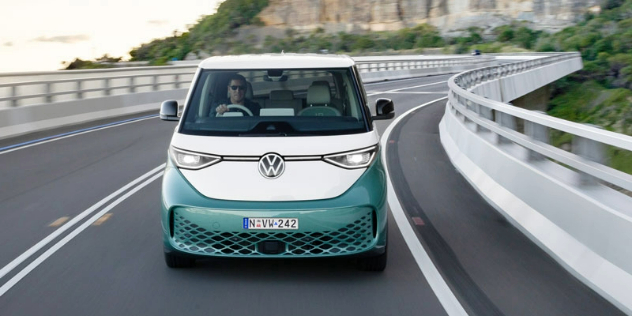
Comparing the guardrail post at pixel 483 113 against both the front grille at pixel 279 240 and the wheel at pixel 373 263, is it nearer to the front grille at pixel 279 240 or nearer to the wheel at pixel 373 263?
the wheel at pixel 373 263

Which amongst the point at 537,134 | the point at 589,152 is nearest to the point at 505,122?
the point at 537,134

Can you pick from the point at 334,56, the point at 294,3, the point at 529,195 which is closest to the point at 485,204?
the point at 529,195

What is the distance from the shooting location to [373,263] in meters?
6.73

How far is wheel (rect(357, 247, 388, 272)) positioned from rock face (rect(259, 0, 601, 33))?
493 feet

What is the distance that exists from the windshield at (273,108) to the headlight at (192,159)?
11.1 inches

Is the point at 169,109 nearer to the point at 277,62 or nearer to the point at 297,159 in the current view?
the point at 277,62

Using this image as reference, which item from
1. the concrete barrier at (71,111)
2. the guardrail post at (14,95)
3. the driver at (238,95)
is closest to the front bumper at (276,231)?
the driver at (238,95)

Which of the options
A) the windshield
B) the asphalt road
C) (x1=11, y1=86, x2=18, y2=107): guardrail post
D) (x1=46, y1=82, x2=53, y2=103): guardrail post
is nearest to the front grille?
the asphalt road

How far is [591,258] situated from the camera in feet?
21.6

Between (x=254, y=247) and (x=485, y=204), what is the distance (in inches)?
178

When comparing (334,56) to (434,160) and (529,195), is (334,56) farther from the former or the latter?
(434,160)

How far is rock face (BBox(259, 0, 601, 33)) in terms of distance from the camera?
151 metres

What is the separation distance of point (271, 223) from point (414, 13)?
167178mm

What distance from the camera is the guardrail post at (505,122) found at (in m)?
10.9
